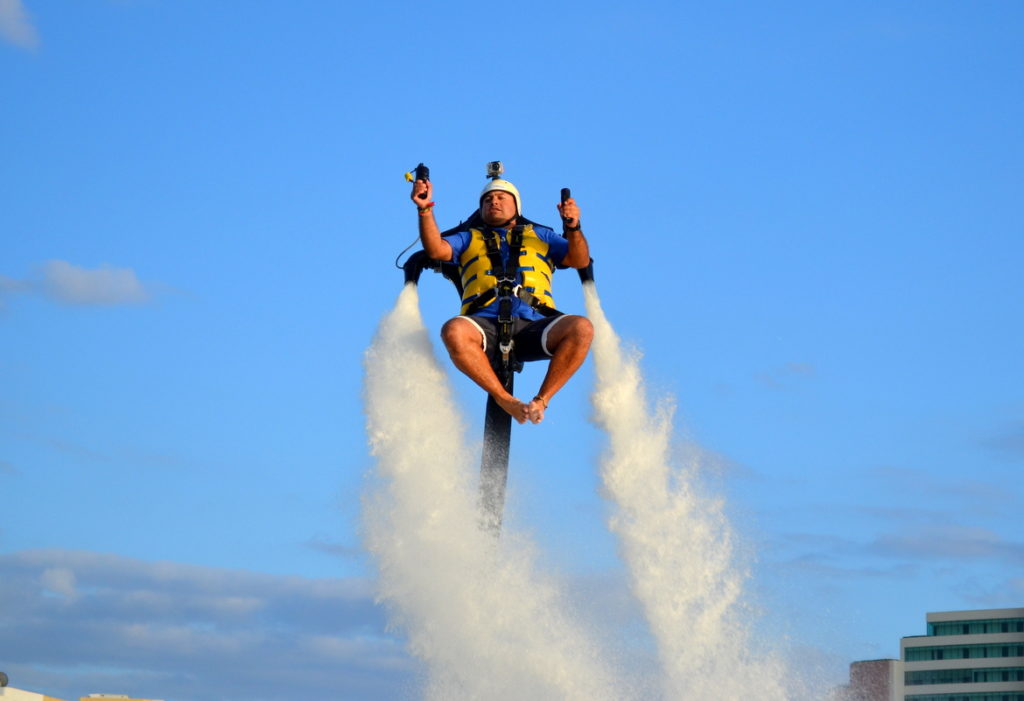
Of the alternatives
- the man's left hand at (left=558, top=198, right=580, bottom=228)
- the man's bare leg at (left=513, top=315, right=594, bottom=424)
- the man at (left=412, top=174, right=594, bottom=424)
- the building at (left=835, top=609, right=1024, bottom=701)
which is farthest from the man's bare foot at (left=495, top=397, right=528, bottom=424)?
→ the building at (left=835, top=609, right=1024, bottom=701)

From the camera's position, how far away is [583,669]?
15648 mm

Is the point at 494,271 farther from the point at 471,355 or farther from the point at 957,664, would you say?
the point at 957,664

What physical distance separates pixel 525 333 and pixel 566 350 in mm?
595

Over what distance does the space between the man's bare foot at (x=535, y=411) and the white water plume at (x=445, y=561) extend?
57.0 inches

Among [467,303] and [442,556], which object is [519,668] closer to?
[442,556]

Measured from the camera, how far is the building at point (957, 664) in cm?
8681

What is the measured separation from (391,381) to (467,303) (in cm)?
124

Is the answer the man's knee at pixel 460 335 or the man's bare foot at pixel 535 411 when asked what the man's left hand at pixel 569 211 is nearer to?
the man's knee at pixel 460 335

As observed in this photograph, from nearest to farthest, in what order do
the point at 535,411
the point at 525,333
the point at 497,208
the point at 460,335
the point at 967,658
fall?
1. the point at 535,411
2. the point at 460,335
3. the point at 525,333
4. the point at 497,208
5. the point at 967,658

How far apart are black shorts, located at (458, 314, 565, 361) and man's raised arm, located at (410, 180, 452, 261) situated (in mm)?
818

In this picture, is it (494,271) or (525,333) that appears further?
(494,271)

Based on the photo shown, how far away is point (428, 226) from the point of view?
16.0 m

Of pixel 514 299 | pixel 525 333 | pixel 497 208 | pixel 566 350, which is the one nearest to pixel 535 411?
pixel 566 350

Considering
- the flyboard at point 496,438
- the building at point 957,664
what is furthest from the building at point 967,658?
the flyboard at point 496,438
